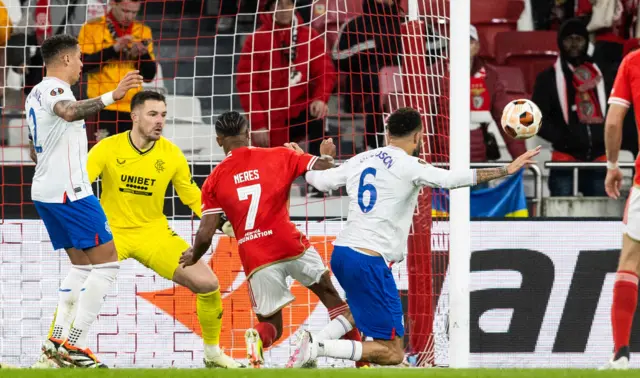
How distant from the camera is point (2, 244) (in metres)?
9.84

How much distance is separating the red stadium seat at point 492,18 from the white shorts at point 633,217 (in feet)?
20.7

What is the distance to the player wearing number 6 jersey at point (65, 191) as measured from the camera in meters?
7.50

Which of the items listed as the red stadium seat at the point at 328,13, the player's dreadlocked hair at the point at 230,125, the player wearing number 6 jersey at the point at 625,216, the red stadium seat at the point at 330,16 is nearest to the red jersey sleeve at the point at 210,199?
the player's dreadlocked hair at the point at 230,125

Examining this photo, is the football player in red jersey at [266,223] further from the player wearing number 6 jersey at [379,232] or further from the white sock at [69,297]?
the white sock at [69,297]

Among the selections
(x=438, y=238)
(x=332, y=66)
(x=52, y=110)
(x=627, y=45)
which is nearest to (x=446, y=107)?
(x=438, y=238)

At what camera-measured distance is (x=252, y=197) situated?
25.0ft

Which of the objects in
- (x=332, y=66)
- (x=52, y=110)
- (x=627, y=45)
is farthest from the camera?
(x=627, y=45)

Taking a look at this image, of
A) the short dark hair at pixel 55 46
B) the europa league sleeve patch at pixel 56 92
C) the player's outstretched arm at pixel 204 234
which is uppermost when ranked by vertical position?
the short dark hair at pixel 55 46

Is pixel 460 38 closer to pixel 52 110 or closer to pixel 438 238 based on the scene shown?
pixel 438 238

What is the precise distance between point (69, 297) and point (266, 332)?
1.35m

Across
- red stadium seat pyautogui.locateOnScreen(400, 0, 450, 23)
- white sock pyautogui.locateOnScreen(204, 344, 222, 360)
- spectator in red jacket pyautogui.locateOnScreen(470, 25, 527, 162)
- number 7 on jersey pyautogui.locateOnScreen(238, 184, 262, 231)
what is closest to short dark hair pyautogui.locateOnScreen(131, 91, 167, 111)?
number 7 on jersey pyautogui.locateOnScreen(238, 184, 262, 231)

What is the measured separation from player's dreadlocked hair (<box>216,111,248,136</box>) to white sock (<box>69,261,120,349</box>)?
1.16m

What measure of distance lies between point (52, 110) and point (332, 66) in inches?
166

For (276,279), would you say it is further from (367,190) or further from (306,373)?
(306,373)
